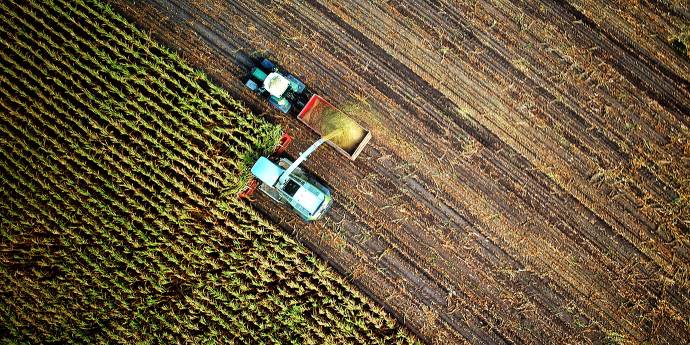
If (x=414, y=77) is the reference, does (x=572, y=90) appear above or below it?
above

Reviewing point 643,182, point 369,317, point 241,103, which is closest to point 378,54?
point 241,103

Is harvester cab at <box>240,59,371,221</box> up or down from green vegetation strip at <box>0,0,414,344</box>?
up

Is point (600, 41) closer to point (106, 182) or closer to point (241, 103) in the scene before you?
point (241, 103)

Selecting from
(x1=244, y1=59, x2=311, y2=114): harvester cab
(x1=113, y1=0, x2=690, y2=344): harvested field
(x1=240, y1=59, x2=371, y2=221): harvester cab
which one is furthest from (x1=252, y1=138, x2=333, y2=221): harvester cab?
(x1=244, y1=59, x2=311, y2=114): harvester cab

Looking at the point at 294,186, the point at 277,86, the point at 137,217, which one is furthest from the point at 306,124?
the point at 137,217

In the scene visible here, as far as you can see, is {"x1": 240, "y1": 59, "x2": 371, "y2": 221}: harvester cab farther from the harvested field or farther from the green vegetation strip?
the green vegetation strip

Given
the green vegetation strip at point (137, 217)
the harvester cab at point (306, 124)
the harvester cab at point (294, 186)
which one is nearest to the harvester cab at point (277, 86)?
the harvester cab at point (306, 124)
